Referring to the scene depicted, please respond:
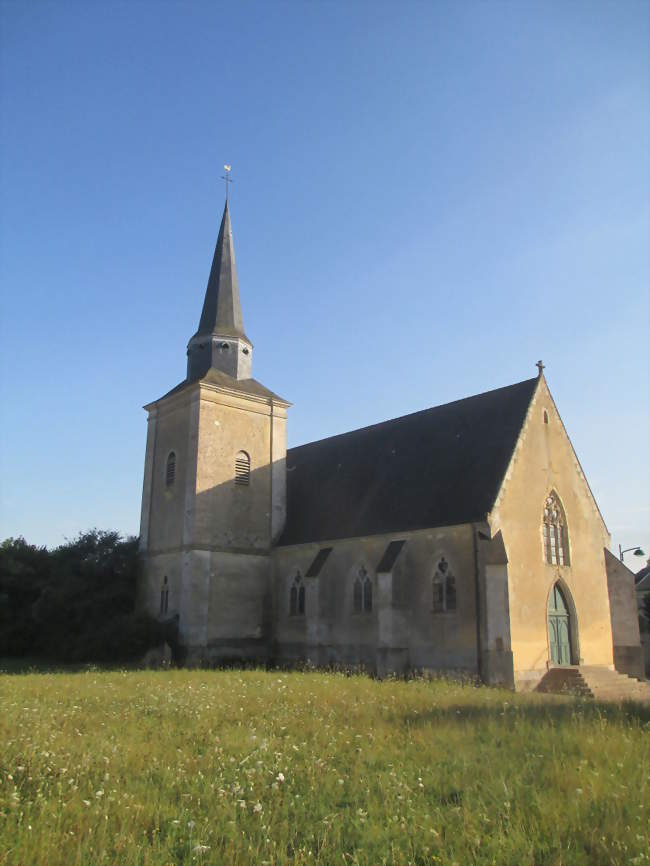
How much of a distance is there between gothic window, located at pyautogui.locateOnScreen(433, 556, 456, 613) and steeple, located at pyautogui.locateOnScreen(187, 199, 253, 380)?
13.9m

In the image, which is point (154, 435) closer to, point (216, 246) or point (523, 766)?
point (216, 246)

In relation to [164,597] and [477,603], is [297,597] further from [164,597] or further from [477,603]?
[477,603]

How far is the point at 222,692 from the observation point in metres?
15.6

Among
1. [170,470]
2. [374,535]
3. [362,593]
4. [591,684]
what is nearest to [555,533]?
[591,684]

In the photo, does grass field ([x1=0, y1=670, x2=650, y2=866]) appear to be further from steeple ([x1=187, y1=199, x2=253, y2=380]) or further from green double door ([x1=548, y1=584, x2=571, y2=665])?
steeple ([x1=187, y1=199, x2=253, y2=380])

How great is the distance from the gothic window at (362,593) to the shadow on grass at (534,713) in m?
11.5

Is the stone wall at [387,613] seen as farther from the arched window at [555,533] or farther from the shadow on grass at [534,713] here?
the shadow on grass at [534,713]

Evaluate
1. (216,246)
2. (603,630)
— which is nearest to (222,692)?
(603,630)

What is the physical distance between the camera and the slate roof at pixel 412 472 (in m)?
23.7

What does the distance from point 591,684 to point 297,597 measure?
40.1 ft

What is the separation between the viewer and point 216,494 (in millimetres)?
29281

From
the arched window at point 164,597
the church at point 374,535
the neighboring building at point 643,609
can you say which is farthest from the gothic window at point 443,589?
the neighboring building at point 643,609

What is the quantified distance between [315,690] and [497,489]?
31.5ft

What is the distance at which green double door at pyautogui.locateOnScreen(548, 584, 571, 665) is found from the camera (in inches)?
907
